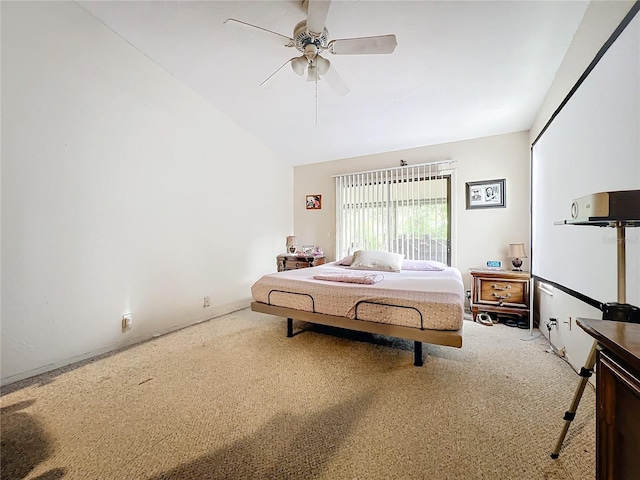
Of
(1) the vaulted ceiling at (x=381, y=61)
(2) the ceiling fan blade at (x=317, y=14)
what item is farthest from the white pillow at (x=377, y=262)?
(2) the ceiling fan blade at (x=317, y=14)

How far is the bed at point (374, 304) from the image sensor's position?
1900 mm

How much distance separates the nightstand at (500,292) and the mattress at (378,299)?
0.96 m

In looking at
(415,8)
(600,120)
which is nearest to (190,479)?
(600,120)

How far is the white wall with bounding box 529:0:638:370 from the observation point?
5.23ft

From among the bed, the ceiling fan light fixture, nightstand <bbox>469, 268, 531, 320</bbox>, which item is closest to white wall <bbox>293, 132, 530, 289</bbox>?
nightstand <bbox>469, 268, 531, 320</bbox>

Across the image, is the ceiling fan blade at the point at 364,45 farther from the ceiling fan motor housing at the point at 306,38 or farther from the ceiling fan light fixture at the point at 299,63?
the ceiling fan light fixture at the point at 299,63

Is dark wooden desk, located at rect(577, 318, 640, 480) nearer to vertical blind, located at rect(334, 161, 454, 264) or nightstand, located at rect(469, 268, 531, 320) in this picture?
nightstand, located at rect(469, 268, 531, 320)

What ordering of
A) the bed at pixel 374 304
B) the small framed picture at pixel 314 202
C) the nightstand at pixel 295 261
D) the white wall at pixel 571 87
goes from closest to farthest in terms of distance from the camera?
the white wall at pixel 571 87 < the bed at pixel 374 304 < the nightstand at pixel 295 261 < the small framed picture at pixel 314 202

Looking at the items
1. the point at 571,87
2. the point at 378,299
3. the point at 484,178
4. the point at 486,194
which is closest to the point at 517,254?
the point at 486,194

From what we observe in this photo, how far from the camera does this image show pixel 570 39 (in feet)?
6.94

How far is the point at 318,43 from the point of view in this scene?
81.9 inches

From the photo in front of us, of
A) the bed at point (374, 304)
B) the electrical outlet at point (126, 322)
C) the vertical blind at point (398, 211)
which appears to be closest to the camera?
the bed at point (374, 304)

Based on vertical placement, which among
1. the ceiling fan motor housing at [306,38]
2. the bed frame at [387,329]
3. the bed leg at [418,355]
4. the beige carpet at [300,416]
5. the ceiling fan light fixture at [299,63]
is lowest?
the beige carpet at [300,416]

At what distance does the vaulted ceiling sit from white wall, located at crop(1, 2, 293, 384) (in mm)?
401
